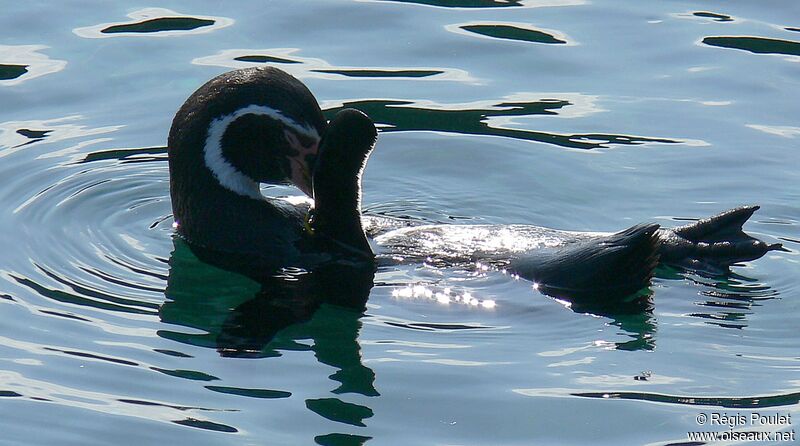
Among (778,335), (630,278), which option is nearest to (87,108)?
(630,278)

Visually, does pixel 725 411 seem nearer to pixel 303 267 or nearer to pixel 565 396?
pixel 565 396

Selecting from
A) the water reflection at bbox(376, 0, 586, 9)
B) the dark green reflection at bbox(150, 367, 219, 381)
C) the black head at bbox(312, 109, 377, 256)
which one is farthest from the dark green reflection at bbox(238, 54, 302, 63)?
the dark green reflection at bbox(150, 367, 219, 381)

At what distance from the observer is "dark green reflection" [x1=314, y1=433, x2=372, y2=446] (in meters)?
5.71

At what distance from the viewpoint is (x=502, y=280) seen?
22.8 feet

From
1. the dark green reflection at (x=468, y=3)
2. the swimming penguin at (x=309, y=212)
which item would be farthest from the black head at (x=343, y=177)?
the dark green reflection at (x=468, y=3)

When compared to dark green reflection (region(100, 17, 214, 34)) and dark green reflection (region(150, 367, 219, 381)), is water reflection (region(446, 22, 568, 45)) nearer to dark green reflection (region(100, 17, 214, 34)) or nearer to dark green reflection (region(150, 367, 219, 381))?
dark green reflection (region(100, 17, 214, 34))

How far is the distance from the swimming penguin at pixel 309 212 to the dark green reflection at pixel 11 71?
3.34m

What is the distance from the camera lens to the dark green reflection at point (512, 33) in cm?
1121

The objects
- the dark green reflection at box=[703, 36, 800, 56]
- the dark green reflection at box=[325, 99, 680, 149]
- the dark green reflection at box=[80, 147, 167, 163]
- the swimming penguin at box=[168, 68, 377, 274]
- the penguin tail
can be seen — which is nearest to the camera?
the penguin tail

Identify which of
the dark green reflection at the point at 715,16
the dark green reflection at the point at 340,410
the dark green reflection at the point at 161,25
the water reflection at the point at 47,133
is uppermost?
the dark green reflection at the point at 715,16

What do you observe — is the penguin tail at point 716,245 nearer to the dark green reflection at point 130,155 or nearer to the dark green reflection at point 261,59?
the dark green reflection at point 130,155

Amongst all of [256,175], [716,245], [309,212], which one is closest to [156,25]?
[256,175]

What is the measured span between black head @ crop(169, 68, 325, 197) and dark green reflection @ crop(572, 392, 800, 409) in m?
2.11

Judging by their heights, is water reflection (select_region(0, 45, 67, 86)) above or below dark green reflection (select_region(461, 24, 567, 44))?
below
